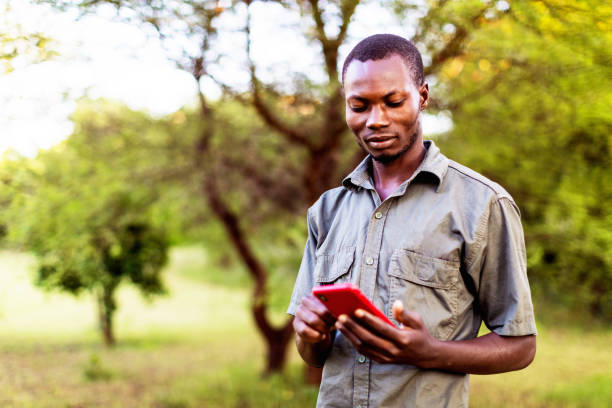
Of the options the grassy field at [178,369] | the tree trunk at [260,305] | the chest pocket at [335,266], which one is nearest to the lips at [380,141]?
the chest pocket at [335,266]

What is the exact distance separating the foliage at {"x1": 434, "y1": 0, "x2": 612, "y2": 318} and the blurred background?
26mm

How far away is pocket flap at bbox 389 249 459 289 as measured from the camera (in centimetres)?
162

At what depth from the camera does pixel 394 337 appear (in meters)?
1.45

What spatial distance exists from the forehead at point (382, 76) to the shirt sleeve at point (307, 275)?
20.6 inches

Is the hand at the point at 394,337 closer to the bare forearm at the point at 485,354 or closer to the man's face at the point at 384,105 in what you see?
the bare forearm at the point at 485,354

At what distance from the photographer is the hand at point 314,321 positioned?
1.63 m

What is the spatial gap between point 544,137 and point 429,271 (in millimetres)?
5493

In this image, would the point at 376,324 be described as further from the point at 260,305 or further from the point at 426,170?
the point at 260,305

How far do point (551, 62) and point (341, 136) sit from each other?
96.5 inches

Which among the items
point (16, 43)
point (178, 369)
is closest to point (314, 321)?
point (16, 43)

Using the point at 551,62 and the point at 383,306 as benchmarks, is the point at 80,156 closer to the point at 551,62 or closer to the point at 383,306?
the point at 551,62

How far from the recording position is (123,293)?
77.8ft

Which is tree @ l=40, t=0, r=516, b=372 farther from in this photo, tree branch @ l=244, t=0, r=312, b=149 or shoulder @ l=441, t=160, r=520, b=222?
shoulder @ l=441, t=160, r=520, b=222

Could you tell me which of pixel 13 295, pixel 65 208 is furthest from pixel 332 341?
pixel 13 295
